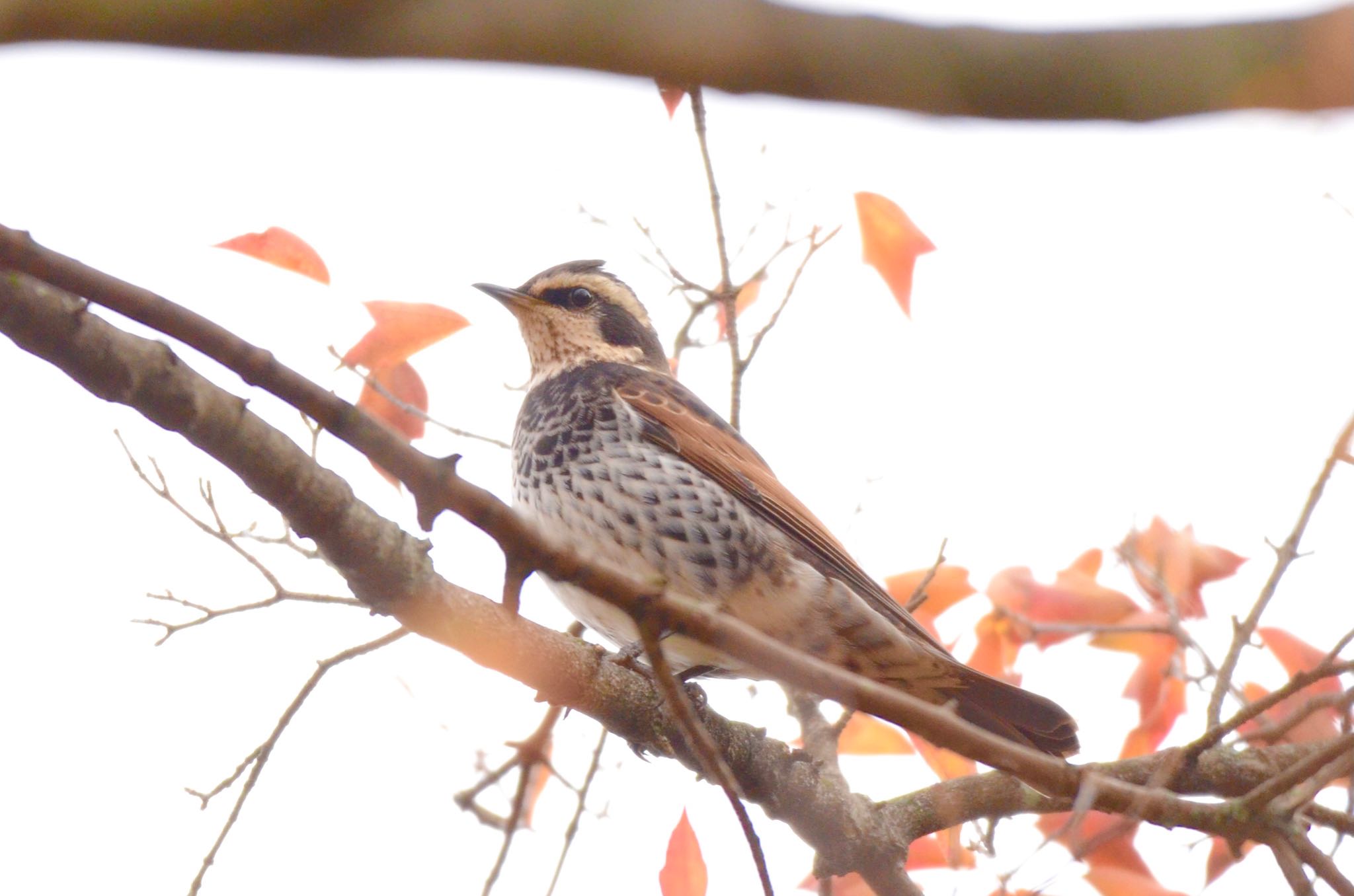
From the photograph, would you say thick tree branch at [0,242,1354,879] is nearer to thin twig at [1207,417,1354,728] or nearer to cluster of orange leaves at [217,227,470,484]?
thin twig at [1207,417,1354,728]

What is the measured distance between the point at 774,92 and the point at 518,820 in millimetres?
4143

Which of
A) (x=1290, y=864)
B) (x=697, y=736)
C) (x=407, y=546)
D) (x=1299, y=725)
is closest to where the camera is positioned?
(x=697, y=736)

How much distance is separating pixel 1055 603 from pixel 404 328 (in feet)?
11.0

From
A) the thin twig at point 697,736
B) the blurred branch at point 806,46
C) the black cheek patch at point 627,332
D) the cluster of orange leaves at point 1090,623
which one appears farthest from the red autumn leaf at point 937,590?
the blurred branch at point 806,46

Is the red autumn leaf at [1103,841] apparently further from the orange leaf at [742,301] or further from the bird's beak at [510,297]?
the bird's beak at [510,297]

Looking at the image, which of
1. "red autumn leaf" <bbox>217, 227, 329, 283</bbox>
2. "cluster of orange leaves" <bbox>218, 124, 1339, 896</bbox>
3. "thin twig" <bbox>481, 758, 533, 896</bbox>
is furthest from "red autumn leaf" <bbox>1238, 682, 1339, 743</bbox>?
"red autumn leaf" <bbox>217, 227, 329, 283</bbox>

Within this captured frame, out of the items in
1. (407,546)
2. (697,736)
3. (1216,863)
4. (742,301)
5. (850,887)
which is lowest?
(697,736)

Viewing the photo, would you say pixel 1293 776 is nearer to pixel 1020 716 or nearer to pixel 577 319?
pixel 1020 716

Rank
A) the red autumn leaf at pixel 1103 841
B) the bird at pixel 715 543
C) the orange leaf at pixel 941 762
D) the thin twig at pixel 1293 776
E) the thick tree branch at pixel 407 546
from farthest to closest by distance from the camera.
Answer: the orange leaf at pixel 941 762
the bird at pixel 715 543
the red autumn leaf at pixel 1103 841
the thin twig at pixel 1293 776
the thick tree branch at pixel 407 546

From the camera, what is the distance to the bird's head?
299 inches

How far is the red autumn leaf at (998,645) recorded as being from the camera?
6695 mm

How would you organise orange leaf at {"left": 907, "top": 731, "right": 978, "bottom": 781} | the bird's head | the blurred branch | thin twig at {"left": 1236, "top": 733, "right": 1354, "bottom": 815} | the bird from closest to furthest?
the blurred branch, thin twig at {"left": 1236, "top": 733, "right": 1354, "bottom": 815}, the bird, orange leaf at {"left": 907, "top": 731, "right": 978, "bottom": 781}, the bird's head

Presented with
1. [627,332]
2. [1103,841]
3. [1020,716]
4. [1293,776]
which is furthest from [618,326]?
[1293,776]

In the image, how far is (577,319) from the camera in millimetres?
7715
